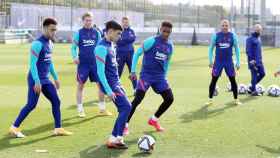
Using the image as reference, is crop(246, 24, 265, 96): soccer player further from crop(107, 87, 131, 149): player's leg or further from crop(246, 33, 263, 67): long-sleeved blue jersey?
crop(107, 87, 131, 149): player's leg

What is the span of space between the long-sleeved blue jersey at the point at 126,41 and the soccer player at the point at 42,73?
196 inches

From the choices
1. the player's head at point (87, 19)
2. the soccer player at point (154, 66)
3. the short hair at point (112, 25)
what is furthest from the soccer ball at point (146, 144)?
the player's head at point (87, 19)

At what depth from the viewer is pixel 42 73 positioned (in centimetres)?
875

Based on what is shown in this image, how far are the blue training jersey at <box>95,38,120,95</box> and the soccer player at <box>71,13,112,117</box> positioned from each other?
2938 mm

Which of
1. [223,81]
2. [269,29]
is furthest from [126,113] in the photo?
[269,29]

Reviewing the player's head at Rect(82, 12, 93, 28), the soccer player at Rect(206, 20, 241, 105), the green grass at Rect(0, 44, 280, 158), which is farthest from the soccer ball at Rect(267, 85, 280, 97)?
the player's head at Rect(82, 12, 93, 28)

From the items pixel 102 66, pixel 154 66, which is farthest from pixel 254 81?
pixel 102 66

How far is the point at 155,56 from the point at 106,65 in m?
1.33

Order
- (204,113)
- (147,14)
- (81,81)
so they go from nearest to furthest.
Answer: (81,81), (204,113), (147,14)

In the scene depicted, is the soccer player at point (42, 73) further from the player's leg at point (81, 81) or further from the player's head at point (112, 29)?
the player's leg at point (81, 81)

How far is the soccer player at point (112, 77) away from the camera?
784 cm

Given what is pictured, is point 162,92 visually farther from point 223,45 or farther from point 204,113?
point 223,45

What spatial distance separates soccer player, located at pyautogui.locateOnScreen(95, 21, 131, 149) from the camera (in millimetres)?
7840

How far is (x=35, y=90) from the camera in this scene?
8562 mm
